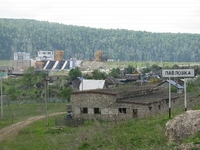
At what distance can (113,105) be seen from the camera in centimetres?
3222

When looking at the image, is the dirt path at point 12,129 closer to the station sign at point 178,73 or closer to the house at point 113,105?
the house at point 113,105

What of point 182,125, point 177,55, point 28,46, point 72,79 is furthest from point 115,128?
point 177,55

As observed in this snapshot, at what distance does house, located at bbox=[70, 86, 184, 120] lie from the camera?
30.7 metres

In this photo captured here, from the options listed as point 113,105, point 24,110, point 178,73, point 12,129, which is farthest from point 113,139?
point 24,110

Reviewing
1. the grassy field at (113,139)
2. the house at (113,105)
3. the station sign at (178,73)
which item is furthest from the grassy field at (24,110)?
the station sign at (178,73)

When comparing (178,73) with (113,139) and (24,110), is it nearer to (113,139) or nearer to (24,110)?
(113,139)

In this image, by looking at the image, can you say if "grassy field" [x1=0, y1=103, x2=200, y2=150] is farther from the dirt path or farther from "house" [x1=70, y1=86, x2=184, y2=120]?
"house" [x1=70, y1=86, x2=184, y2=120]

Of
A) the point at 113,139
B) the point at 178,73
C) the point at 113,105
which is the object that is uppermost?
the point at 178,73

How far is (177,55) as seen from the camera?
19362 centimetres

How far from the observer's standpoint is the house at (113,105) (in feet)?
101

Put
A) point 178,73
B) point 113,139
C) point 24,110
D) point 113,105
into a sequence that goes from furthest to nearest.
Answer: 1. point 24,110
2. point 113,105
3. point 178,73
4. point 113,139

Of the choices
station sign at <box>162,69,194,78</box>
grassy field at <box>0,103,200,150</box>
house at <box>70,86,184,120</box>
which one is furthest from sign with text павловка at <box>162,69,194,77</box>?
house at <box>70,86,184,120</box>

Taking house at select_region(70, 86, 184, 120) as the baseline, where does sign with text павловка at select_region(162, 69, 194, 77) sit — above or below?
above

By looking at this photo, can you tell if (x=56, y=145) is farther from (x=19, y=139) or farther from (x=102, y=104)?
(x=102, y=104)
